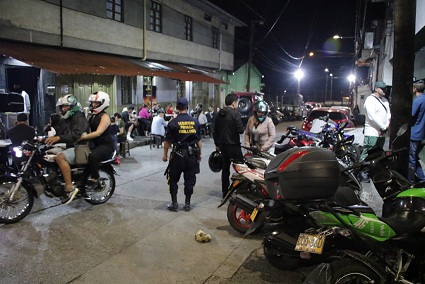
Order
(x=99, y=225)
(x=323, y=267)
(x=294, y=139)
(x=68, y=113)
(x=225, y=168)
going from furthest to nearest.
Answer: (x=294, y=139) → (x=225, y=168) → (x=68, y=113) → (x=99, y=225) → (x=323, y=267)

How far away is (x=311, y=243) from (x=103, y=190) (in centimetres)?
460

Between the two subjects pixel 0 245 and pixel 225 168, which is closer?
pixel 0 245

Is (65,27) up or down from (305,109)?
up

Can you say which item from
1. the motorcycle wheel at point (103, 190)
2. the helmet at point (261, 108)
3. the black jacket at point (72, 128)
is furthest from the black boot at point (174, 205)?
the helmet at point (261, 108)

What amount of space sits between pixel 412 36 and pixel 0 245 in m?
6.02

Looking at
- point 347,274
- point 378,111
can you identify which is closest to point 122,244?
point 347,274

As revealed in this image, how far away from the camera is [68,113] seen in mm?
6484

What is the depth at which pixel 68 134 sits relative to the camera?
249 inches

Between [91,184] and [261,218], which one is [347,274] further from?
[91,184]

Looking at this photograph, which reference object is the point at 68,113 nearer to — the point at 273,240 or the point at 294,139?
the point at 273,240

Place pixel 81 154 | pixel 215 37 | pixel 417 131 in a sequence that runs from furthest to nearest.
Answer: pixel 215 37 → pixel 417 131 → pixel 81 154

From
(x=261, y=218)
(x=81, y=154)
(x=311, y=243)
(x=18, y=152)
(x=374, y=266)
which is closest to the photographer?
(x=374, y=266)

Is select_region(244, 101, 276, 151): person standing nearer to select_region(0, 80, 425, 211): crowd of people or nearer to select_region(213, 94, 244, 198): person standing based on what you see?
select_region(0, 80, 425, 211): crowd of people

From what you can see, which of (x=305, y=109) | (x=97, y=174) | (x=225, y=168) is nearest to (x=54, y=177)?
(x=97, y=174)
